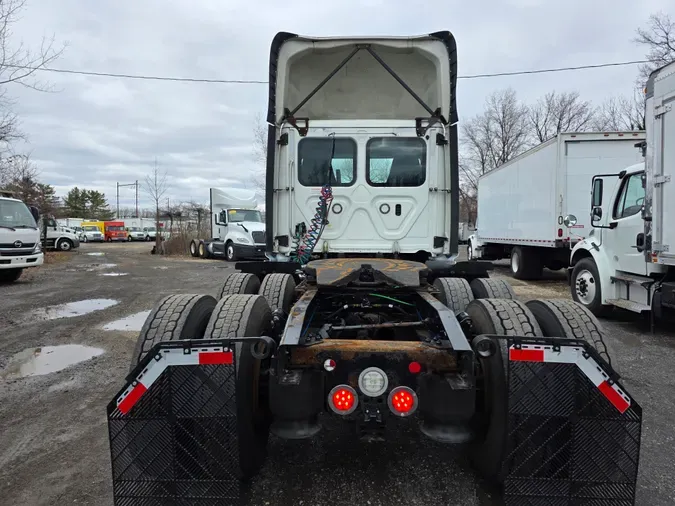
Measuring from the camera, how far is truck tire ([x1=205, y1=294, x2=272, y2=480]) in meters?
2.33

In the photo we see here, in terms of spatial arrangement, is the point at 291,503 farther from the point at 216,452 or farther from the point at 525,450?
the point at 525,450

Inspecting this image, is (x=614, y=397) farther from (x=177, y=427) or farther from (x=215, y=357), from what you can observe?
(x=177, y=427)

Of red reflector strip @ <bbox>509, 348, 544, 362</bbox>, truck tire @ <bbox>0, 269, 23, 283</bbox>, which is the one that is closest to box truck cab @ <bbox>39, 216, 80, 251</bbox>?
truck tire @ <bbox>0, 269, 23, 283</bbox>

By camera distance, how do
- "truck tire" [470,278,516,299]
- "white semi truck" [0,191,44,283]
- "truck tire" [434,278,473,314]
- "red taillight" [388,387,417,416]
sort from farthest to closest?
"white semi truck" [0,191,44,283] → "truck tire" [470,278,516,299] → "truck tire" [434,278,473,314] → "red taillight" [388,387,417,416]

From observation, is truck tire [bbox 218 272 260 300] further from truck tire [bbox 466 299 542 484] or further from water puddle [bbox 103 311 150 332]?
water puddle [bbox 103 311 150 332]

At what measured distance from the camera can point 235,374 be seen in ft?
7.18

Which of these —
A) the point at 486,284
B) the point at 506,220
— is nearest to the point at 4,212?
the point at 486,284

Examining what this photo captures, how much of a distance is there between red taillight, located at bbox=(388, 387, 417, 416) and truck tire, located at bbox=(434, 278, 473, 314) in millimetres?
1810

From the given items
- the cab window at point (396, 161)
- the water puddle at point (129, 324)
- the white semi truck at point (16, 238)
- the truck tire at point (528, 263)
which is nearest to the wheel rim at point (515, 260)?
the truck tire at point (528, 263)

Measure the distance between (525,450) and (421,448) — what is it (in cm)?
106

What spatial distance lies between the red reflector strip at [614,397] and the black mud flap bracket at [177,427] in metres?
1.62

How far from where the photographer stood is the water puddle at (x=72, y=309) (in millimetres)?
7957

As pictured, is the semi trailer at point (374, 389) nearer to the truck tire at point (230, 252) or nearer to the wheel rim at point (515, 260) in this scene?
the wheel rim at point (515, 260)

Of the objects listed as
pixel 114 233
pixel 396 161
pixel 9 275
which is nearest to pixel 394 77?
pixel 396 161
